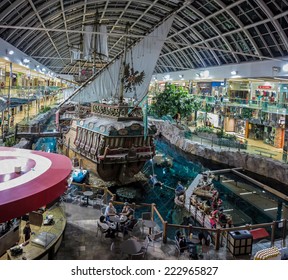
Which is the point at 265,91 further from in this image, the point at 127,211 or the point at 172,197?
the point at 127,211

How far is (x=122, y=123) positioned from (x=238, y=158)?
12471 millimetres

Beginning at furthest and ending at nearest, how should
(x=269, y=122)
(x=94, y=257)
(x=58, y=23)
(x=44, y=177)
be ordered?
1. (x=58, y=23)
2. (x=269, y=122)
3. (x=94, y=257)
4. (x=44, y=177)

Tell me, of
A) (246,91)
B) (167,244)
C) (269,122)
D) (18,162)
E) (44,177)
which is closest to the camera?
(44,177)

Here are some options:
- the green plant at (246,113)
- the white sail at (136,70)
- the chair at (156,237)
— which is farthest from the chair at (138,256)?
the green plant at (246,113)

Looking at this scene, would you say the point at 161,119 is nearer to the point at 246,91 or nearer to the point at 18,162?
the point at 246,91

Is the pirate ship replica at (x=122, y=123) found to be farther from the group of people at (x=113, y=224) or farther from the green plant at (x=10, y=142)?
the group of people at (x=113, y=224)

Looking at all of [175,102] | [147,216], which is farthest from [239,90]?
[147,216]

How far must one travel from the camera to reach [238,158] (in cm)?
2853

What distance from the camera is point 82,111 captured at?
31.0 metres

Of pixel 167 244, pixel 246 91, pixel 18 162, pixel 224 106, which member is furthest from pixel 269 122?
pixel 18 162

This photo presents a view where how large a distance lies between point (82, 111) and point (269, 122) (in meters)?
18.5

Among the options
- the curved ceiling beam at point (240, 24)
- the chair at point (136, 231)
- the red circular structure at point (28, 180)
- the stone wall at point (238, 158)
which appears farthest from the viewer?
the curved ceiling beam at point (240, 24)

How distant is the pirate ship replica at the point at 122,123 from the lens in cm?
2156

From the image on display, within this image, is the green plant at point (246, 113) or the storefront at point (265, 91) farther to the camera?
the storefront at point (265, 91)
